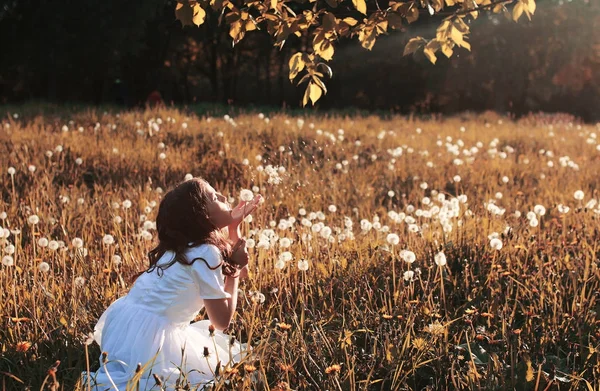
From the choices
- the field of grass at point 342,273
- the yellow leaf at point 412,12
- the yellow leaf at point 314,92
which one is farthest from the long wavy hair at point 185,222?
the yellow leaf at point 412,12

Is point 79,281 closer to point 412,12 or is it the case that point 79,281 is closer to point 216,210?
point 216,210

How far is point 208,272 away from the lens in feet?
9.69

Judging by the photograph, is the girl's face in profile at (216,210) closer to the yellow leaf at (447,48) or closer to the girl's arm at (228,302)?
the girl's arm at (228,302)

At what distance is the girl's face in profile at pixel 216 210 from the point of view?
309 centimetres

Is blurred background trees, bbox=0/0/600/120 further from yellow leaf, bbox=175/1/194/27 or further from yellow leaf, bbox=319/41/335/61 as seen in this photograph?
yellow leaf, bbox=175/1/194/27

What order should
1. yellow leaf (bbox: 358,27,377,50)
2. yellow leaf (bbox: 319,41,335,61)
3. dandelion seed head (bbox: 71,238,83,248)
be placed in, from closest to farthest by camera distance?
yellow leaf (bbox: 319,41,335,61)
yellow leaf (bbox: 358,27,377,50)
dandelion seed head (bbox: 71,238,83,248)

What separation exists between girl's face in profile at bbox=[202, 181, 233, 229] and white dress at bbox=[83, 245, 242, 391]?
160 millimetres

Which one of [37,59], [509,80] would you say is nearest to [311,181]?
[37,59]

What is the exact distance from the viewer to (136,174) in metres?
7.32

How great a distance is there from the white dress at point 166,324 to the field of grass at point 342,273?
177 mm

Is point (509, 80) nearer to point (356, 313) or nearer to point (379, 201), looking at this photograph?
point (379, 201)

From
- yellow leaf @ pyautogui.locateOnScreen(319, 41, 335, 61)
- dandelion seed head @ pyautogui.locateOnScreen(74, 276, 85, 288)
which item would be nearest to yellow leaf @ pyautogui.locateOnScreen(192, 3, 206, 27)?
yellow leaf @ pyautogui.locateOnScreen(319, 41, 335, 61)

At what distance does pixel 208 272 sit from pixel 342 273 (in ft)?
4.06

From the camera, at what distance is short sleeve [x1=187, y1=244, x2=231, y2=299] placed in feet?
9.67
